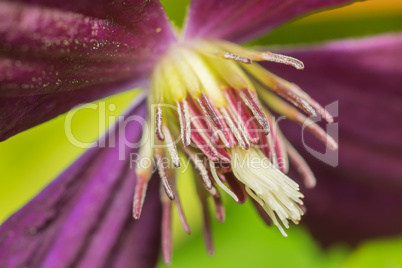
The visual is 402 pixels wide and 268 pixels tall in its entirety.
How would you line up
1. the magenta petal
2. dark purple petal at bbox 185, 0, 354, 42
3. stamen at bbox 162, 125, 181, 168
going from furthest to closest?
dark purple petal at bbox 185, 0, 354, 42 < stamen at bbox 162, 125, 181, 168 < the magenta petal

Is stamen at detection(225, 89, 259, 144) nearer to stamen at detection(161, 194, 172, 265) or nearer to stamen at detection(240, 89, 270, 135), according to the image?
stamen at detection(240, 89, 270, 135)

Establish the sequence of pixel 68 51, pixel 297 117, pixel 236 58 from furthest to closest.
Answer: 1. pixel 297 117
2. pixel 236 58
3. pixel 68 51

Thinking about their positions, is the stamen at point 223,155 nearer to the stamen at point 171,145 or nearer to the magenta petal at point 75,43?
the stamen at point 171,145

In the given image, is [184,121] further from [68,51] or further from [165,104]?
[68,51]

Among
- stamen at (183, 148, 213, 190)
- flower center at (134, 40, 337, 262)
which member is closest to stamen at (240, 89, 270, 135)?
flower center at (134, 40, 337, 262)

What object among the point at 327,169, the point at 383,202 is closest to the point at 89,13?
the point at 327,169

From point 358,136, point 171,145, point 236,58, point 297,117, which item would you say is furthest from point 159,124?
point 358,136

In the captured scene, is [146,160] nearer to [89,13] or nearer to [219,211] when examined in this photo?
[219,211]
